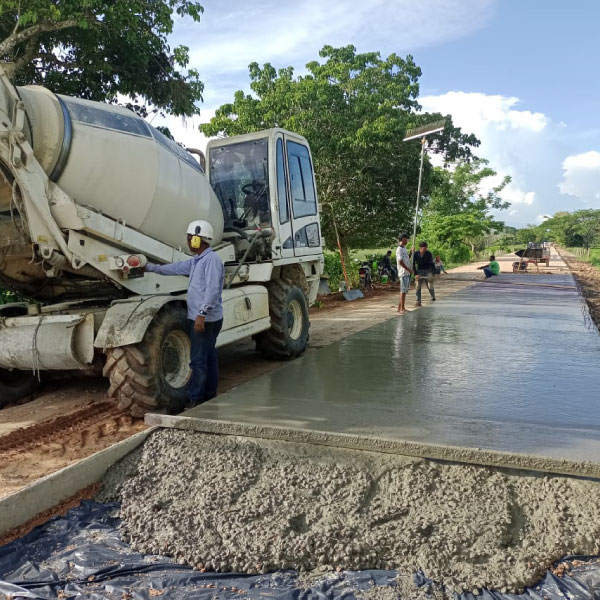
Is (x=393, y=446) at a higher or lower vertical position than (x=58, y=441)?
higher

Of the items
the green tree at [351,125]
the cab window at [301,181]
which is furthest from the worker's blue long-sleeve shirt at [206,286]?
the green tree at [351,125]

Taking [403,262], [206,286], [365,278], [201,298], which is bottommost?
[365,278]

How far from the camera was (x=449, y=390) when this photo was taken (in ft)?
17.2

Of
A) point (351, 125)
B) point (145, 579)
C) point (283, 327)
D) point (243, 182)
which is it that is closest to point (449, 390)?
point (283, 327)

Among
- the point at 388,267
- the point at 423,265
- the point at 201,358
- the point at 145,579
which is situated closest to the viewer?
the point at 145,579

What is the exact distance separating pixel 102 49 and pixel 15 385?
7055 mm

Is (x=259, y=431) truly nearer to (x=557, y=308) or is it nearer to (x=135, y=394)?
(x=135, y=394)

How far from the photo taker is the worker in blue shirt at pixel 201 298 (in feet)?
16.7

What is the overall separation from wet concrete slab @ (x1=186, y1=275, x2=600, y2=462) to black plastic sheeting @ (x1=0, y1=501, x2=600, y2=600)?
961mm

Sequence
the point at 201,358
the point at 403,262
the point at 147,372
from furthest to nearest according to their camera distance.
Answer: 1. the point at 403,262
2. the point at 201,358
3. the point at 147,372

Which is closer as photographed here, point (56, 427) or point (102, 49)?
point (56, 427)

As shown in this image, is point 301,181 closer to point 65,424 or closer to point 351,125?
point 65,424

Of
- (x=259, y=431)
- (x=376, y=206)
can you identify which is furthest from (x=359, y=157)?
(x=259, y=431)

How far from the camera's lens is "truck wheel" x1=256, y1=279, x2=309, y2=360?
7.36 metres
